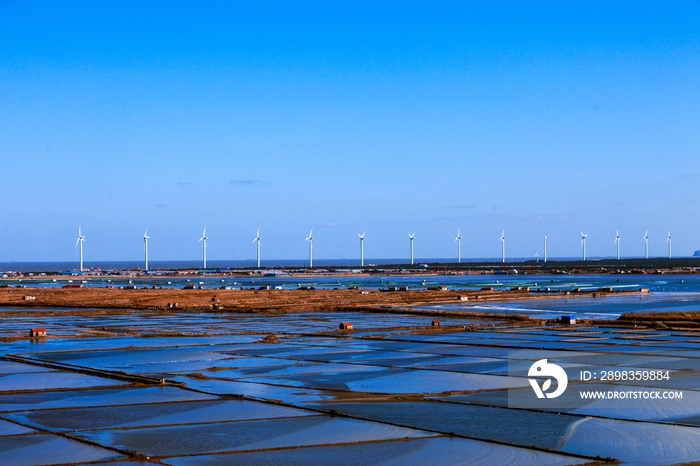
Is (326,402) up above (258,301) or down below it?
above

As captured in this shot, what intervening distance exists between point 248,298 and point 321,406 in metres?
51.0

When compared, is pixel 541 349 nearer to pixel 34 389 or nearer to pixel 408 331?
pixel 408 331

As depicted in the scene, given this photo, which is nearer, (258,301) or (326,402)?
(326,402)

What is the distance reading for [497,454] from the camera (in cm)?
1238

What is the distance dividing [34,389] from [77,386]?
3.07 feet

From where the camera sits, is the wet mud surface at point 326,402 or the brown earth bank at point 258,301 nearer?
the wet mud surface at point 326,402

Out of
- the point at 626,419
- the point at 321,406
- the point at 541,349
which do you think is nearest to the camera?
the point at 626,419

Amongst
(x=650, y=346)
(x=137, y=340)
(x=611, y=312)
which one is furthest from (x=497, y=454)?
(x=611, y=312)

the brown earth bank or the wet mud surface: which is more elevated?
the wet mud surface

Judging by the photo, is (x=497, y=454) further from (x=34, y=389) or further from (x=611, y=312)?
(x=611, y=312)

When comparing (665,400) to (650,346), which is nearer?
(665,400)

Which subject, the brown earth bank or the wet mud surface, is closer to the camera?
the wet mud surface

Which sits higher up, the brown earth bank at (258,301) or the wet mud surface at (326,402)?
the wet mud surface at (326,402)

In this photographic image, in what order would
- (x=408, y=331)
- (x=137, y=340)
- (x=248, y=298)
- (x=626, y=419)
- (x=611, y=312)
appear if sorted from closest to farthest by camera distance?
(x=626, y=419) < (x=137, y=340) < (x=408, y=331) < (x=611, y=312) < (x=248, y=298)
